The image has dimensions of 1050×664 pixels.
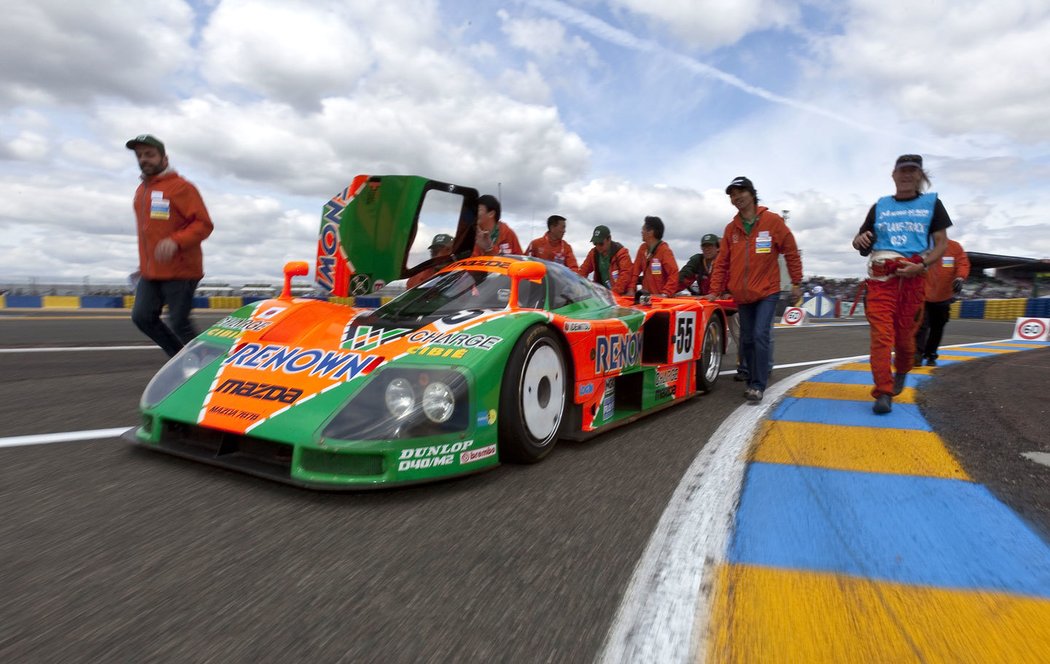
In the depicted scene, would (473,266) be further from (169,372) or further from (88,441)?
(88,441)

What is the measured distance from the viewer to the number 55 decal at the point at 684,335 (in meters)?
4.40

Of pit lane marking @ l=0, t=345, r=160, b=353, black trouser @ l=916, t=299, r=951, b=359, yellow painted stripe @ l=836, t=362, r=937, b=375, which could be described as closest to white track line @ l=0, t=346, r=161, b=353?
pit lane marking @ l=0, t=345, r=160, b=353

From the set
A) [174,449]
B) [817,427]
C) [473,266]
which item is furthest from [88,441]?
[817,427]

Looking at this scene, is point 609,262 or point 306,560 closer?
point 306,560

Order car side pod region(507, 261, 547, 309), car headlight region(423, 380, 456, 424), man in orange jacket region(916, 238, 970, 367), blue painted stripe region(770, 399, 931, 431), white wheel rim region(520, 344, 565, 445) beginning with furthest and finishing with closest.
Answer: man in orange jacket region(916, 238, 970, 367) < blue painted stripe region(770, 399, 931, 431) < car side pod region(507, 261, 547, 309) < white wheel rim region(520, 344, 565, 445) < car headlight region(423, 380, 456, 424)

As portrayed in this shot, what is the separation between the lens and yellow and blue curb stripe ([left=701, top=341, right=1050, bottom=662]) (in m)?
1.43

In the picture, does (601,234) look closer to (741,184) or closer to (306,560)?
(741,184)

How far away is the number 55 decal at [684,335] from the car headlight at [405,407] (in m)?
2.26

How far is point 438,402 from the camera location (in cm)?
246

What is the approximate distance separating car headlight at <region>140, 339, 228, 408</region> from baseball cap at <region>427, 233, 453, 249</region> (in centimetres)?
201

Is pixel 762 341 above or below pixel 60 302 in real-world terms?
below

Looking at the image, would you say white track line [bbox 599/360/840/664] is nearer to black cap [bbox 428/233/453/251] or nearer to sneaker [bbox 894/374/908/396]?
sneaker [bbox 894/374/908/396]

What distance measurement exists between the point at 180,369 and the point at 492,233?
13.9 ft

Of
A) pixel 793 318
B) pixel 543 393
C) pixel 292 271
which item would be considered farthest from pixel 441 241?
pixel 793 318
